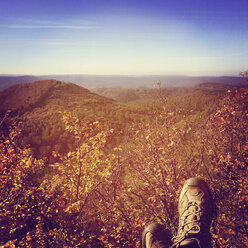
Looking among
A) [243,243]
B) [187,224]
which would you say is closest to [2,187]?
[187,224]

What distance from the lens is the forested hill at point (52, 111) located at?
30.2 metres

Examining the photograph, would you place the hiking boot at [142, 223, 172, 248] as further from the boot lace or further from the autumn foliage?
the autumn foliage

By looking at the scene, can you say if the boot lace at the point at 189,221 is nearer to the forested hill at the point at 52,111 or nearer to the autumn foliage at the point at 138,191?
the autumn foliage at the point at 138,191

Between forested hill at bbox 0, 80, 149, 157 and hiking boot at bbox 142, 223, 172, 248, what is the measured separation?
5.82m

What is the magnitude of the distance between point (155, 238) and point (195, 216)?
1.17 meters

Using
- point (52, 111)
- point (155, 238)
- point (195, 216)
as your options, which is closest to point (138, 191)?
point (195, 216)

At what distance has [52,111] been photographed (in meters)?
49.4

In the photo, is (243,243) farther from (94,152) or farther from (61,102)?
(61,102)

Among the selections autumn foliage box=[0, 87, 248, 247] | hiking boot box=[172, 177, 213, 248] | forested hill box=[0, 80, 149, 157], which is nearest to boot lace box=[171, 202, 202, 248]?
hiking boot box=[172, 177, 213, 248]

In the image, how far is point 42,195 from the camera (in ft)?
31.1

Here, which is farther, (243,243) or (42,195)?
(42,195)

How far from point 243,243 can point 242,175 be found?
3195mm

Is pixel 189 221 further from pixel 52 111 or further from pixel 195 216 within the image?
pixel 52 111

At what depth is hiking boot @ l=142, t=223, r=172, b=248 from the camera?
10.8 feet
